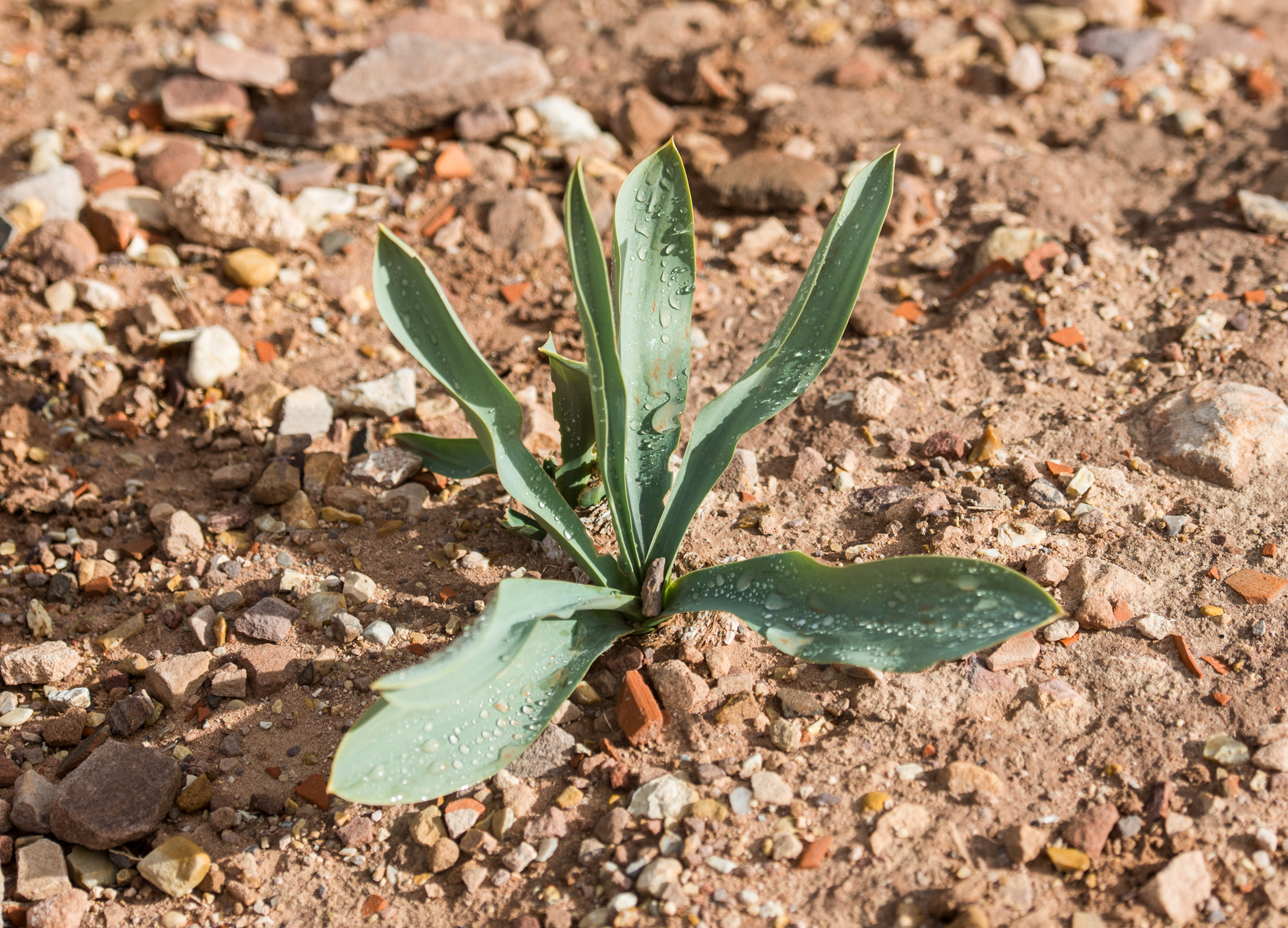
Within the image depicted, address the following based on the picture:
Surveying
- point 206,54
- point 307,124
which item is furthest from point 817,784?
point 206,54

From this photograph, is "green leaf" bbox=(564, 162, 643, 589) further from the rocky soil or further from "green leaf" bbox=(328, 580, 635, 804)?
the rocky soil

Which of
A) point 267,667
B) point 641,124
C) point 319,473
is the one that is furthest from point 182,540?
point 641,124

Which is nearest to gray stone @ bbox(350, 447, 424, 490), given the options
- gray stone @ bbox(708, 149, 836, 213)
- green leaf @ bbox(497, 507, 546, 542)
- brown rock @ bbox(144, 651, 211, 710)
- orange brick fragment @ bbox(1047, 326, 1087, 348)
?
green leaf @ bbox(497, 507, 546, 542)

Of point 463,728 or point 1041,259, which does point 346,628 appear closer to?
point 463,728

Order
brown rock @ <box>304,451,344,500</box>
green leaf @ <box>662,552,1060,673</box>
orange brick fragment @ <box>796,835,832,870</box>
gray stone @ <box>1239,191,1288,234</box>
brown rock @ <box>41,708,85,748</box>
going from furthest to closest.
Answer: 1. gray stone @ <box>1239,191,1288,234</box>
2. brown rock @ <box>304,451,344,500</box>
3. brown rock @ <box>41,708,85,748</box>
4. orange brick fragment @ <box>796,835,832,870</box>
5. green leaf @ <box>662,552,1060,673</box>

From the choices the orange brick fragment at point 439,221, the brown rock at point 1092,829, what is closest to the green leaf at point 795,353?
the brown rock at point 1092,829

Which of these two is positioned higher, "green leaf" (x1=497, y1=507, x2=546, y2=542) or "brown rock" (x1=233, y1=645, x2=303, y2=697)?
"green leaf" (x1=497, y1=507, x2=546, y2=542)
